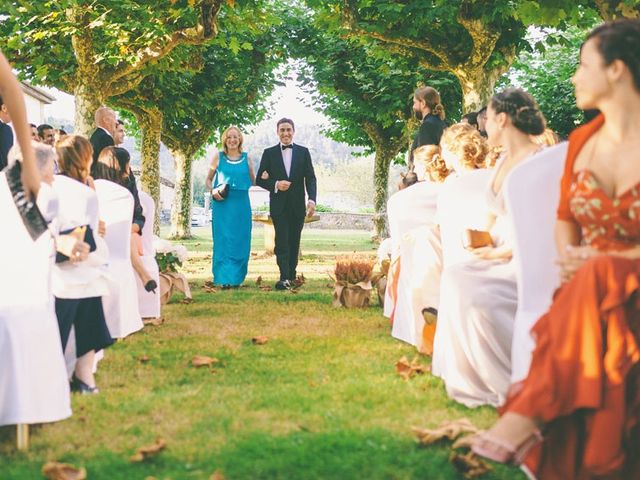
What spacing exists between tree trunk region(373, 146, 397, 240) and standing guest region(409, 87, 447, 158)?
69.9ft

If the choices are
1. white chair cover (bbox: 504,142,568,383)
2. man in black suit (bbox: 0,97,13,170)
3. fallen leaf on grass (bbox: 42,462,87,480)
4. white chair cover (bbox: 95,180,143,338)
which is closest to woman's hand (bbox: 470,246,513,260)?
white chair cover (bbox: 504,142,568,383)

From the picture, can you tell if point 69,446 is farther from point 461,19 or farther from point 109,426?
point 461,19

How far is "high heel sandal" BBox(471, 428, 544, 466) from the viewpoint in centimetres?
320

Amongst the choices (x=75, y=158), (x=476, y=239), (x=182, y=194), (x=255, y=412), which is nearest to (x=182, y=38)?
(x=75, y=158)

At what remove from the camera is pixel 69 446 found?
14.5ft

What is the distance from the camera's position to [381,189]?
106 feet

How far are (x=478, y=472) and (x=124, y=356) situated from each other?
3918 millimetres

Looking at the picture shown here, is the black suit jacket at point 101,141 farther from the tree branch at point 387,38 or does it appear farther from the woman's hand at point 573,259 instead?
the tree branch at point 387,38

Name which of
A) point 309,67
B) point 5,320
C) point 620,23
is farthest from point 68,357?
point 309,67

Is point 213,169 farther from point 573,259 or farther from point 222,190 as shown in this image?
point 573,259

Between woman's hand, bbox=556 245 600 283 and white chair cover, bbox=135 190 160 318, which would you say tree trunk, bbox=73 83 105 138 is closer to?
white chair cover, bbox=135 190 160 318

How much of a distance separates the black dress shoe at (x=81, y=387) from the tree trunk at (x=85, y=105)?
13.3 meters

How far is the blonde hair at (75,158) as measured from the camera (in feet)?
18.6

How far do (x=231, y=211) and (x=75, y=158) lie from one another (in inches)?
284
